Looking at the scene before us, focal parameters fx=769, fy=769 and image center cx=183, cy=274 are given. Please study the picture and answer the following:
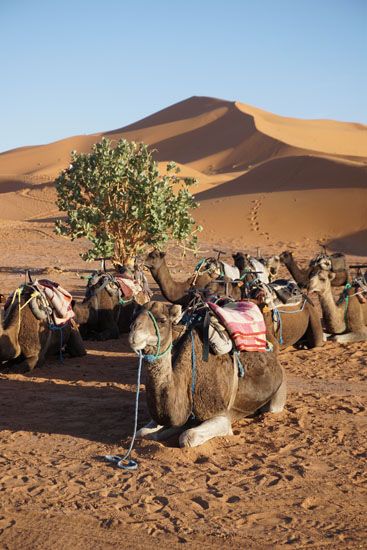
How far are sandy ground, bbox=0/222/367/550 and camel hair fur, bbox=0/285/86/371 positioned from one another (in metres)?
0.41

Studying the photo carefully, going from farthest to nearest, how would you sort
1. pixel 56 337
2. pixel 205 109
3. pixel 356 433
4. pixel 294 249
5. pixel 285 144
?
1. pixel 205 109
2. pixel 285 144
3. pixel 294 249
4. pixel 56 337
5. pixel 356 433

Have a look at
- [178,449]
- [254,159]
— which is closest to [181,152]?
[254,159]

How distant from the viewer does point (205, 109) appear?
113 meters

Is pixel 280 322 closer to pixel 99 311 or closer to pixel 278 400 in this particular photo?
pixel 278 400

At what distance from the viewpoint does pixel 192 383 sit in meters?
7.47

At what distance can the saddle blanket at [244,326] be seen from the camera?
25.5 ft

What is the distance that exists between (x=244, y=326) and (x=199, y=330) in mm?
500

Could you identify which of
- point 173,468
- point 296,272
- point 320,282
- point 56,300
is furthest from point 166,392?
point 296,272

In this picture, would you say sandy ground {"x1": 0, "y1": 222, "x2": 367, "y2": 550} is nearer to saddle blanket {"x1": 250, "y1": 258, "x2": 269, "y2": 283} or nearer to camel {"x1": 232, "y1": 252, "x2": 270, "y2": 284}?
camel {"x1": 232, "y1": 252, "x2": 270, "y2": 284}

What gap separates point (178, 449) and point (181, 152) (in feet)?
286

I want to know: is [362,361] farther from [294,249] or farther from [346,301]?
[294,249]

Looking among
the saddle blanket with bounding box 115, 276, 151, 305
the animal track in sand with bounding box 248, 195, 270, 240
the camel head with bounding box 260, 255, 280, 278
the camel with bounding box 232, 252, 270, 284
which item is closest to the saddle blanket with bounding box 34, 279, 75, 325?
the saddle blanket with bounding box 115, 276, 151, 305

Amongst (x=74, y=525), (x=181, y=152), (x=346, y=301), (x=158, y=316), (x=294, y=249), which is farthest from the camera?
(x=181, y=152)

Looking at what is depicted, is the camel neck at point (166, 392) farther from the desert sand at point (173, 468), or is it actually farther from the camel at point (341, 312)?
the camel at point (341, 312)
